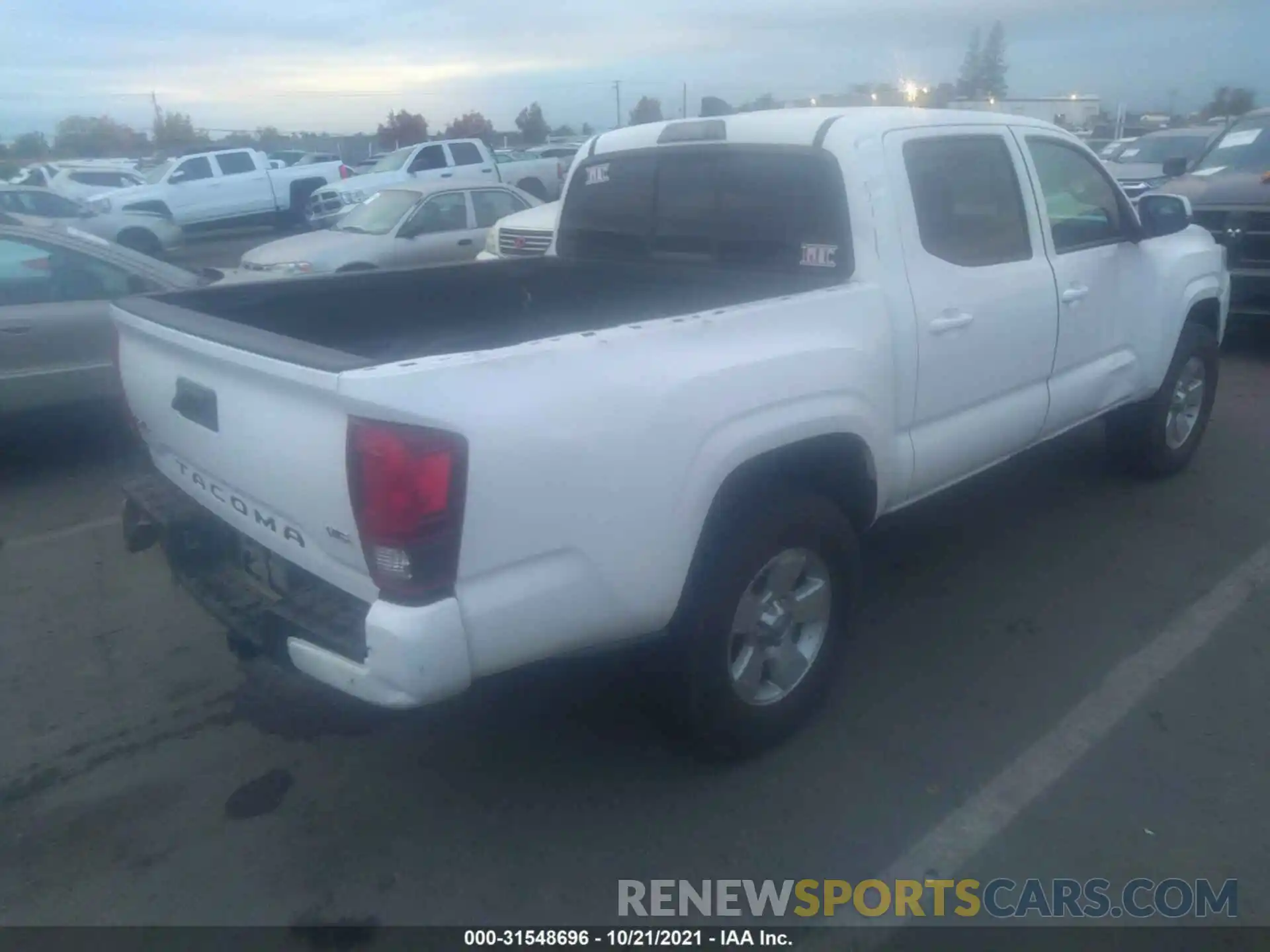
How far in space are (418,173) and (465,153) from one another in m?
1.30

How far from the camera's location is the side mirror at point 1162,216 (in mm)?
5004

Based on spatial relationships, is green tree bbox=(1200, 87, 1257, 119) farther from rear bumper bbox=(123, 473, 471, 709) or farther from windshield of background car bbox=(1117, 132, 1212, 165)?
rear bumper bbox=(123, 473, 471, 709)

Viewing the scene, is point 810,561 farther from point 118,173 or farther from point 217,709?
point 118,173

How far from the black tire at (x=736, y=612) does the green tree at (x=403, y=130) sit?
47408 millimetres

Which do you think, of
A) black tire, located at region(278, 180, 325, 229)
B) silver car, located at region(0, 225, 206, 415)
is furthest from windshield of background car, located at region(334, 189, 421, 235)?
black tire, located at region(278, 180, 325, 229)

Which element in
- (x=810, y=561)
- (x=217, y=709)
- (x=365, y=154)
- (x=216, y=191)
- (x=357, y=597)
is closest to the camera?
(x=357, y=597)

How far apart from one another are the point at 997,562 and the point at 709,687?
7.82 ft

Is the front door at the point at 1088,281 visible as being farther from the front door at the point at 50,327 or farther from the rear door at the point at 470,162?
the rear door at the point at 470,162

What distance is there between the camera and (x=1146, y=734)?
11.6 feet

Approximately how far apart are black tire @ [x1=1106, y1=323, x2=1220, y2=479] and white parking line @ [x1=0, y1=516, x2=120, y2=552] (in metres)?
5.57

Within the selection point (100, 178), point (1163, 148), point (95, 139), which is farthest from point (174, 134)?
point (1163, 148)

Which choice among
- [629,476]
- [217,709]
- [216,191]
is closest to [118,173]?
[216,191]

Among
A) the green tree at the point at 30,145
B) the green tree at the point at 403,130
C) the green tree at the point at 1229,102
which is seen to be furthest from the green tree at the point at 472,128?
the green tree at the point at 1229,102

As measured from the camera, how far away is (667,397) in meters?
2.78
